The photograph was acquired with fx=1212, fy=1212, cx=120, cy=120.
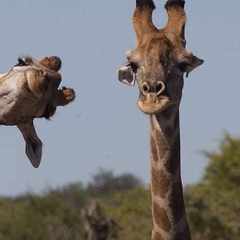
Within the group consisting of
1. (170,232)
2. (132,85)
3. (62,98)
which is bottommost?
(170,232)

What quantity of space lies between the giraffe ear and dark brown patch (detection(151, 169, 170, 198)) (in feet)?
1.90

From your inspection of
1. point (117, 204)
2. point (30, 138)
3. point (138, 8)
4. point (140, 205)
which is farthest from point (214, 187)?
point (30, 138)

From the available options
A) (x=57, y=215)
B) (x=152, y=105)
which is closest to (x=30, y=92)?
(x=152, y=105)

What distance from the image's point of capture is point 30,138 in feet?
13.6

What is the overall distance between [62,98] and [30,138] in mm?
326

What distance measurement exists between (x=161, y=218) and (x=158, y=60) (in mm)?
856

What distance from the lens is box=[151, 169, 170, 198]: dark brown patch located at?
6562 mm

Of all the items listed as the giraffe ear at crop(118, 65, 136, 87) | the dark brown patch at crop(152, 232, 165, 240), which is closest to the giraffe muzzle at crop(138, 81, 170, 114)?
the giraffe ear at crop(118, 65, 136, 87)

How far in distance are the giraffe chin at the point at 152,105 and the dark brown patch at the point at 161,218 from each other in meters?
0.59

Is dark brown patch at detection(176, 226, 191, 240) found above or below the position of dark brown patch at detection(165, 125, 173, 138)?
below

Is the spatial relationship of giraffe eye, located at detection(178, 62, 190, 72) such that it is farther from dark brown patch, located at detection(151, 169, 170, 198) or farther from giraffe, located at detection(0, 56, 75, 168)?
giraffe, located at detection(0, 56, 75, 168)

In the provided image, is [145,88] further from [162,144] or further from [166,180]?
[166,180]

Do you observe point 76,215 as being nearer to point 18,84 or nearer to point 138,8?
point 138,8

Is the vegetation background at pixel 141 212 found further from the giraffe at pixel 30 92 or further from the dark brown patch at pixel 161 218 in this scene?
the giraffe at pixel 30 92
